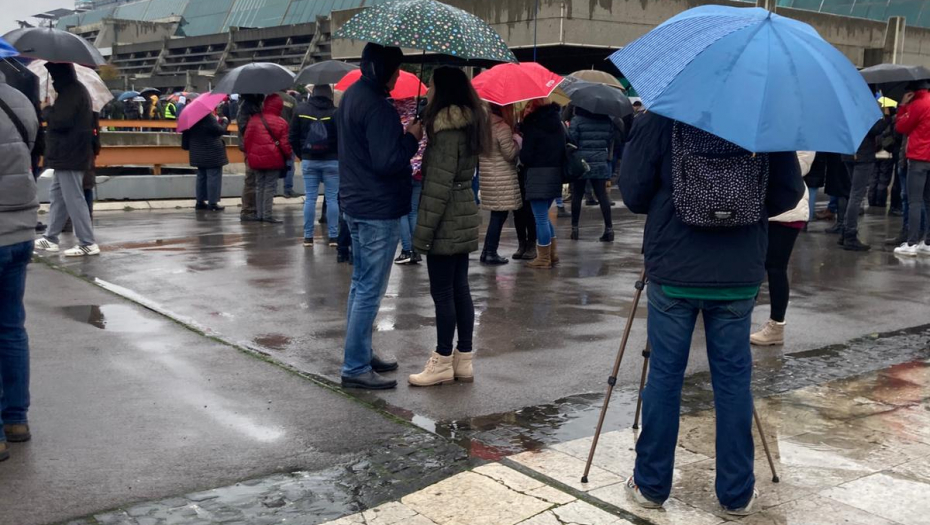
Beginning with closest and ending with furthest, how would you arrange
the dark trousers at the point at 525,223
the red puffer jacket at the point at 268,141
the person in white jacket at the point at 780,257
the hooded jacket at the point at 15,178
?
the hooded jacket at the point at 15,178
the person in white jacket at the point at 780,257
the dark trousers at the point at 525,223
the red puffer jacket at the point at 268,141

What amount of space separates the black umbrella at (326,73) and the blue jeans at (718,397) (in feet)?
31.3

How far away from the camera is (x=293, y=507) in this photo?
419 cm

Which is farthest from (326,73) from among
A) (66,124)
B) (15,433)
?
(15,433)

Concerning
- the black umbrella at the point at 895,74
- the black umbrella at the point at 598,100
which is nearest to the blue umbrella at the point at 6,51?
the black umbrella at the point at 598,100

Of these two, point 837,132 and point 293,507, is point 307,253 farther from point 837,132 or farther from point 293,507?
point 837,132

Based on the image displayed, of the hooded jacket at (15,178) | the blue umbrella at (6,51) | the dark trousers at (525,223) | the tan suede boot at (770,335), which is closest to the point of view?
the hooded jacket at (15,178)

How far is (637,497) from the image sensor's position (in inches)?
168

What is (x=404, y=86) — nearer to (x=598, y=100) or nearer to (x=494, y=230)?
(x=494, y=230)

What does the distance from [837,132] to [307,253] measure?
8.03 metres

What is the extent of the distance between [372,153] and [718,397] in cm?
239

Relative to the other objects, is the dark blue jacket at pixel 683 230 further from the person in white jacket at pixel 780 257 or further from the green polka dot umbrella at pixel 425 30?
the person in white jacket at pixel 780 257

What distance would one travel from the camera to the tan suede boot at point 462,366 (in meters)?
6.06

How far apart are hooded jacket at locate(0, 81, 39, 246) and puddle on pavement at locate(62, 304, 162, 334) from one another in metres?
2.50

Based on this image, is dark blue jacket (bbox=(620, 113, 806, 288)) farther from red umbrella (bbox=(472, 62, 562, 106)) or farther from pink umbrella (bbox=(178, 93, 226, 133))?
pink umbrella (bbox=(178, 93, 226, 133))
